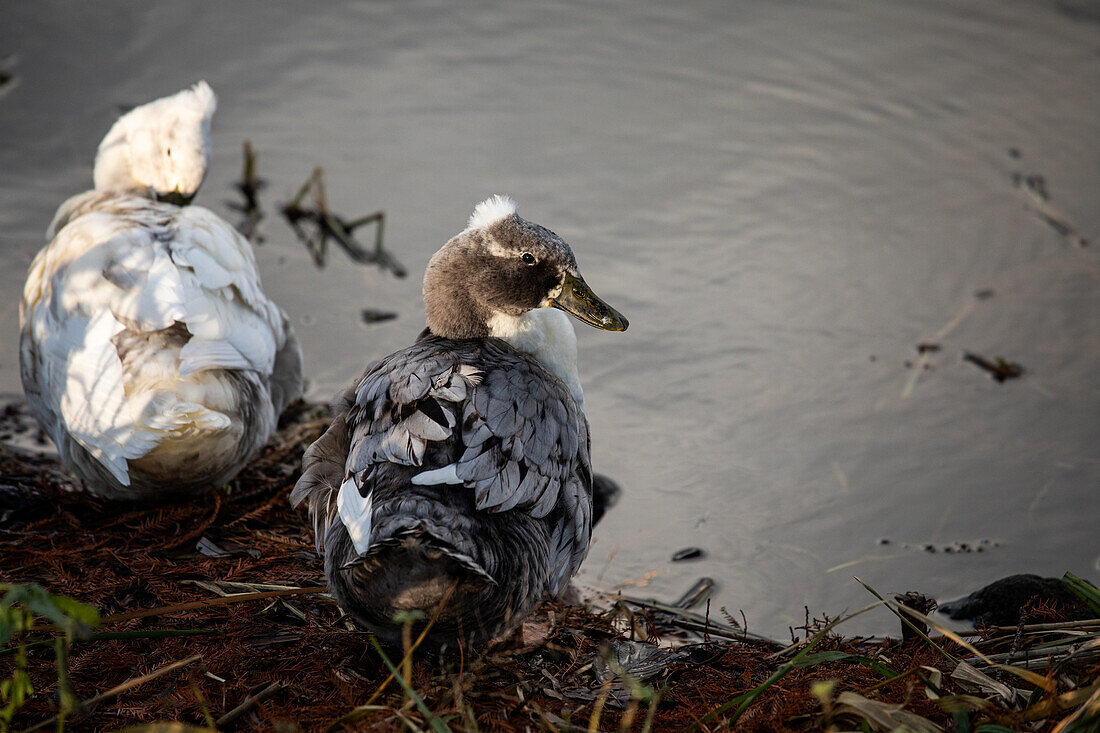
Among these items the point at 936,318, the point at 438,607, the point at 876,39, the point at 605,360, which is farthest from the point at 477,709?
the point at 876,39

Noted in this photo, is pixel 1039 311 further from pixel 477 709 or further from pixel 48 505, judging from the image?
pixel 48 505

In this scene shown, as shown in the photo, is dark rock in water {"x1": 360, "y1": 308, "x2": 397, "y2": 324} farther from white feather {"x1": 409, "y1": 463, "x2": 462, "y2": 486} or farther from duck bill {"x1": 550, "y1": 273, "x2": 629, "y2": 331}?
white feather {"x1": 409, "y1": 463, "x2": 462, "y2": 486}

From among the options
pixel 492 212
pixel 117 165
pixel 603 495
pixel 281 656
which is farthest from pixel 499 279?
pixel 117 165

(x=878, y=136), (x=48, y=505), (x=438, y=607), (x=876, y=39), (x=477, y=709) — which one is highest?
(x=876, y=39)

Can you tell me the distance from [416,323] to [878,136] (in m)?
3.92

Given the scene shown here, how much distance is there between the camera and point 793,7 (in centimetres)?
836

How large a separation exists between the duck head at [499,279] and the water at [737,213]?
1.23 meters

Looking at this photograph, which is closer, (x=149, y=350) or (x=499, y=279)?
(x=499, y=279)

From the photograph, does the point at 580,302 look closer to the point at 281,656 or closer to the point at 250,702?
the point at 281,656

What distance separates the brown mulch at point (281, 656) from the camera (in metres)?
2.67

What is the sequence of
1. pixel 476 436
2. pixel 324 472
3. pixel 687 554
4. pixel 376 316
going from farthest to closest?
pixel 376 316, pixel 687 554, pixel 324 472, pixel 476 436

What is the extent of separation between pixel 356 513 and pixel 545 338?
4.35 ft

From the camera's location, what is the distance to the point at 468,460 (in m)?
2.84

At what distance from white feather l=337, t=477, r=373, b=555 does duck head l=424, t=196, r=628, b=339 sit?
3.31 feet
